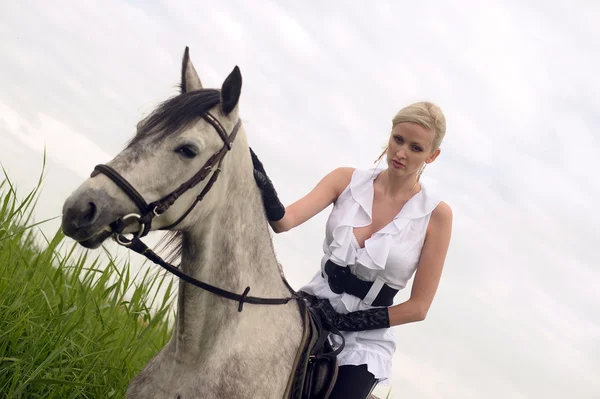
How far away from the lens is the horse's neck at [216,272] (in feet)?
11.3

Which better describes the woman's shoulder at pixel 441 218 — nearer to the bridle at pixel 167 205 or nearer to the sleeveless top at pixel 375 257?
the sleeveless top at pixel 375 257

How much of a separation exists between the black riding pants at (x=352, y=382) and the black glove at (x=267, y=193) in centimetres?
108

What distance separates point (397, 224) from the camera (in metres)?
4.17

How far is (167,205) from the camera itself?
3.16m

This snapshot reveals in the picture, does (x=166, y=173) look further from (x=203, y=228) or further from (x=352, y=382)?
(x=352, y=382)

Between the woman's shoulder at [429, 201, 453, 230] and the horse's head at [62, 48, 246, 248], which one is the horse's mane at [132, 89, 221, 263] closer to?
the horse's head at [62, 48, 246, 248]

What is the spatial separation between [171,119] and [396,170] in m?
1.68

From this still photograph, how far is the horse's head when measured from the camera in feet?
9.81

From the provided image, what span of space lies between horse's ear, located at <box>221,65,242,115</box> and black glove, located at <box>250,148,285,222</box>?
420 millimetres

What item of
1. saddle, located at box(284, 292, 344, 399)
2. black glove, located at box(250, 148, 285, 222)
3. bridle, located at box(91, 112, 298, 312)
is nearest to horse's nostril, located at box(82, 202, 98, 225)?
bridle, located at box(91, 112, 298, 312)

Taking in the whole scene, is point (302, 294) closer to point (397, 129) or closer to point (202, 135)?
point (397, 129)

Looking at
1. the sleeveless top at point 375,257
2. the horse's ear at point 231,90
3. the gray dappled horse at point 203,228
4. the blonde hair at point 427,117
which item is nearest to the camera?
the gray dappled horse at point 203,228

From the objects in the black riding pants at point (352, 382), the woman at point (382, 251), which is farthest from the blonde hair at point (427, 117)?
the black riding pants at point (352, 382)

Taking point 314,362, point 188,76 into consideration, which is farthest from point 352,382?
point 188,76
